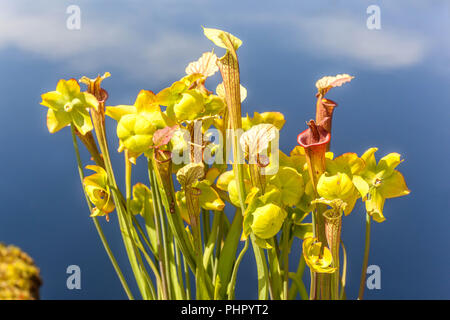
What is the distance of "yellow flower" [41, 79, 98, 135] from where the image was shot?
24.3 inches

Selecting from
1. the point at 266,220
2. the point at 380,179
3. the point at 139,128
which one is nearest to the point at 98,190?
the point at 139,128

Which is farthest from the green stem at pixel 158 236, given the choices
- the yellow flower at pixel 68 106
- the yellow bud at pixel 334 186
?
the yellow bud at pixel 334 186

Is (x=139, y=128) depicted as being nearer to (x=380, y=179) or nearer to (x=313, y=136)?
(x=313, y=136)

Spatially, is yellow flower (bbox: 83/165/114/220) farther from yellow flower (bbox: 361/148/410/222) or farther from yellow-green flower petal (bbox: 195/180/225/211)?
yellow flower (bbox: 361/148/410/222)

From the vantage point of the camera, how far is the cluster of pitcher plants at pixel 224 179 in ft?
1.82

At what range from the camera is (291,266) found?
894 millimetres

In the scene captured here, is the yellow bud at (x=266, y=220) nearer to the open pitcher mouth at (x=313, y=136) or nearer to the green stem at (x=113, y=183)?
the open pitcher mouth at (x=313, y=136)

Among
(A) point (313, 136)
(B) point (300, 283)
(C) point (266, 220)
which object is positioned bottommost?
(B) point (300, 283)

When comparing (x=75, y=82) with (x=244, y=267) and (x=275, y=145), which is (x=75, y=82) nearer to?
(x=275, y=145)

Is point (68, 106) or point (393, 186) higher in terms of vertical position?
point (68, 106)

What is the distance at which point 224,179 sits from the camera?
614 mm

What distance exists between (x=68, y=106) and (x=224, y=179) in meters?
0.25
